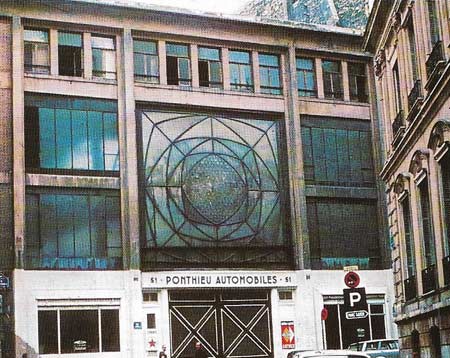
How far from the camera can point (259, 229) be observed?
43.8 m

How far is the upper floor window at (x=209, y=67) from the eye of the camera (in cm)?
4412

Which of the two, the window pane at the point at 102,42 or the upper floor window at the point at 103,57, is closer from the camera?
the upper floor window at the point at 103,57

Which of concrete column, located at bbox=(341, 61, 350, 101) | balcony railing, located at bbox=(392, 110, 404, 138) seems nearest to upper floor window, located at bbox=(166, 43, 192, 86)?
concrete column, located at bbox=(341, 61, 350, 101)

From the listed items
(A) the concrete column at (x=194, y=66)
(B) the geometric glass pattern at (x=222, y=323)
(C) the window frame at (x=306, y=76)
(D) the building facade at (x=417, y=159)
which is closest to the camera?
(D) the building facade at (x=417, y=159)

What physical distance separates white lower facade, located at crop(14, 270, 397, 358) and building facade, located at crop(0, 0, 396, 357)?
0.07 meters

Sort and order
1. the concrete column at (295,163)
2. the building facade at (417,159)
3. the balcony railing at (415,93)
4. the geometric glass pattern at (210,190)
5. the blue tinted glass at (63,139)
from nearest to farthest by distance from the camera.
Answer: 1. the building facade at (417,159)
2. the balcony railing at (415,93)
3. the blue tinted glass at (63,139)
4. the geometric glass pattern at (210,190)
5. the concrete column at (295,163)

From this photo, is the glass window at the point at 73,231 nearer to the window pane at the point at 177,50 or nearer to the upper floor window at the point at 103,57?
the upper floor window at the point at 103,57

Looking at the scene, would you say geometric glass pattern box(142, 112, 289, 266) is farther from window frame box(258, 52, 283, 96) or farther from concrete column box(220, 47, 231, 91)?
window frame box(258, 52, 283, 96)

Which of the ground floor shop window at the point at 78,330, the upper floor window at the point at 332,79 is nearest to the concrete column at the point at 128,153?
the ground floor shop window at the point at 78,330

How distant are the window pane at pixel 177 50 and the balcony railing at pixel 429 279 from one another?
23.5 meters

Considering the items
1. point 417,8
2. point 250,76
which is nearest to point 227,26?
point 250,76

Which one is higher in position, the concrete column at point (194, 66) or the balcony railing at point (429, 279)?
the concrete column at point (194, 66)

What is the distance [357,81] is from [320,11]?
6.94 meters

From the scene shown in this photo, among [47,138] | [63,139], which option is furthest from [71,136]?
[47,138]
